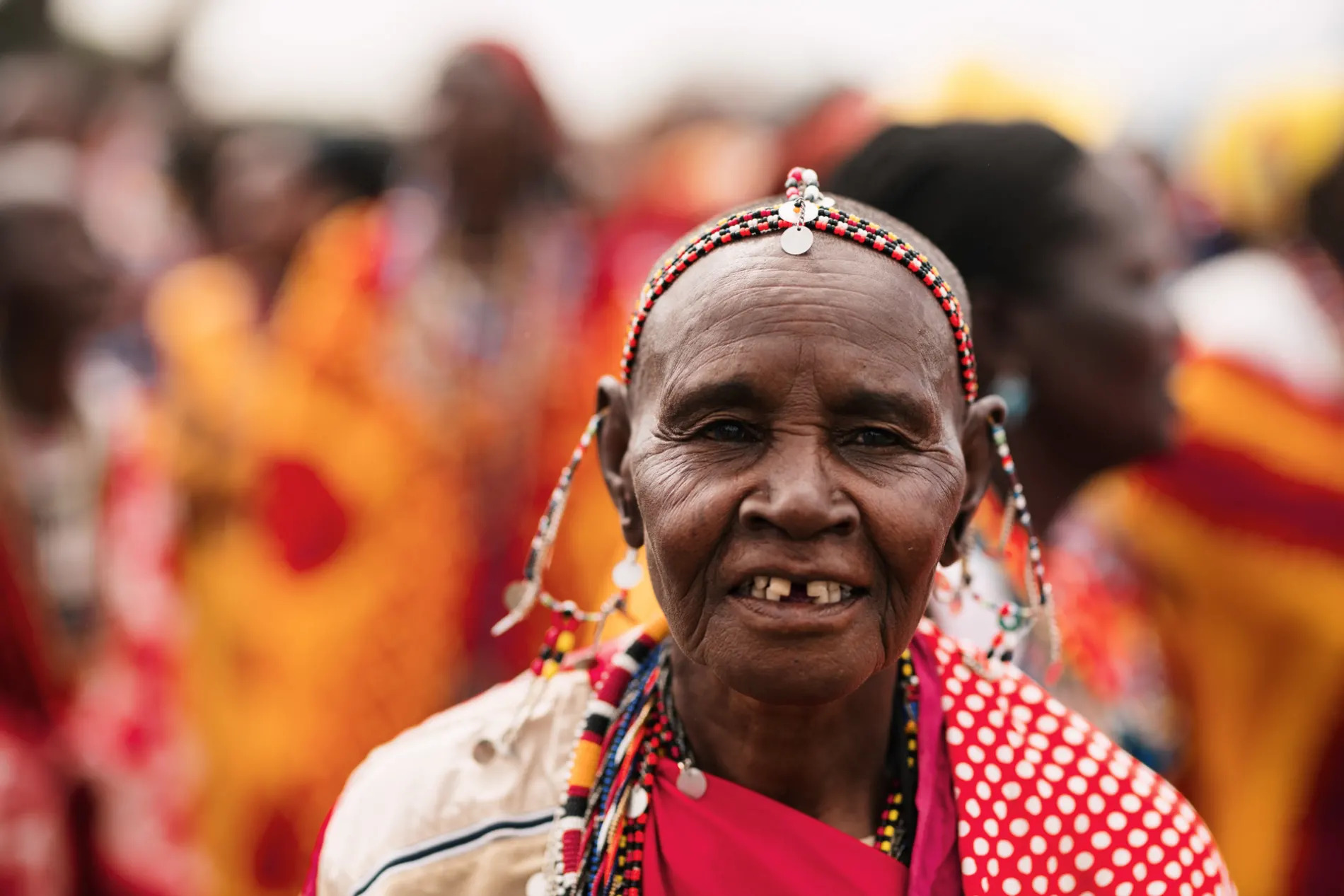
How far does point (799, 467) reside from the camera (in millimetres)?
2072

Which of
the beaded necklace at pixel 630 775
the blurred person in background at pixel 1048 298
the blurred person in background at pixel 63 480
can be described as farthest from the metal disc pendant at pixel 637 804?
the blurred person in background at pixel 63 480

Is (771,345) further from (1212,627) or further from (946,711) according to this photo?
(1212,627)

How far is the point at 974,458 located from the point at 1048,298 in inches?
43.6

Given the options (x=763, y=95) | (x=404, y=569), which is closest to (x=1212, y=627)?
(x=404, y=569)

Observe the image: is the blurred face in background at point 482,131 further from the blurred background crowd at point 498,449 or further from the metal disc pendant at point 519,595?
the metal disc pendant at point 519,595

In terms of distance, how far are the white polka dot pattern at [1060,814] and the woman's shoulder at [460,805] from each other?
0.60 m

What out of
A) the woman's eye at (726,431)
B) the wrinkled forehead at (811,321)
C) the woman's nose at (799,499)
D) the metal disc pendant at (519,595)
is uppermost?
the wrinkled forehead at (811,321)

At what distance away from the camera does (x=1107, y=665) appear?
377 cm

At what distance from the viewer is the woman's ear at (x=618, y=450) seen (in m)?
2.38

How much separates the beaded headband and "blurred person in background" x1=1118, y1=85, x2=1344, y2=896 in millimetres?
2318

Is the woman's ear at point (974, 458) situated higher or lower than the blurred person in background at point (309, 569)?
higher

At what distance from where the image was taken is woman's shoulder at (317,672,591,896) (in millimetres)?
2287

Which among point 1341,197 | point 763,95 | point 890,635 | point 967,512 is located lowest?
point 890,635

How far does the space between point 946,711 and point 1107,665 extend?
60.3 inches
